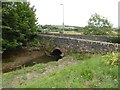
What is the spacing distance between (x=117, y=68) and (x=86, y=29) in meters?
33.4

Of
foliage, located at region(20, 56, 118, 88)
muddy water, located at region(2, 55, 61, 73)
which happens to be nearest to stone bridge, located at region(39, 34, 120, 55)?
muddy water, located at region(2, 55, 61, 73)

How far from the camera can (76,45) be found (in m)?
25.8

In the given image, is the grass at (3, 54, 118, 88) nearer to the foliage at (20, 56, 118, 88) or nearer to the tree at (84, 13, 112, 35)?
the foliage at (20, 56, 118, 88)

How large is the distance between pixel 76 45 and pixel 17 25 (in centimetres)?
672

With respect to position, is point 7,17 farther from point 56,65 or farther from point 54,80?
point 54,80

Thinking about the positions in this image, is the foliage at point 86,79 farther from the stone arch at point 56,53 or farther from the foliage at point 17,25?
the stone arch at point 56,53

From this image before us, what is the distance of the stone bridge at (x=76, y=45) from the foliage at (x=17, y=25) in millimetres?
2088

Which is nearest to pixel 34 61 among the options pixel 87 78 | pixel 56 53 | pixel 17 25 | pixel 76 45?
pixel 17 25

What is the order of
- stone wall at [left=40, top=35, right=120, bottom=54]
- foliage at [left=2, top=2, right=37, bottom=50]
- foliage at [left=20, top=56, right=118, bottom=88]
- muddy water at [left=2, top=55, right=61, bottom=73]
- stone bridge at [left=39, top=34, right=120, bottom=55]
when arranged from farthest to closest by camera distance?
foliage at [left=2, top=2, right=37, bottom=50]
muddy water at [left=2, top=55, right=61, bottom=73]
stone bridge at [left=39, top=34, right=120, bottom=55]
stone wall at [left=40, top=35, right=120, bottom=54]
foliage at [left=20, top=56, right=118, bottom=88]

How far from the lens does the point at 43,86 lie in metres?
10.7

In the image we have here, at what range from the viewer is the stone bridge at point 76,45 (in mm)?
21322

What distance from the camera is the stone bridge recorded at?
2132 cm

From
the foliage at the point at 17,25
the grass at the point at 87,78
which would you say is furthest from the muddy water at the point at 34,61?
the grass at the point at 87,78

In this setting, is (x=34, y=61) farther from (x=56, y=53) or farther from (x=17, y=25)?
(x=56, y=53)
